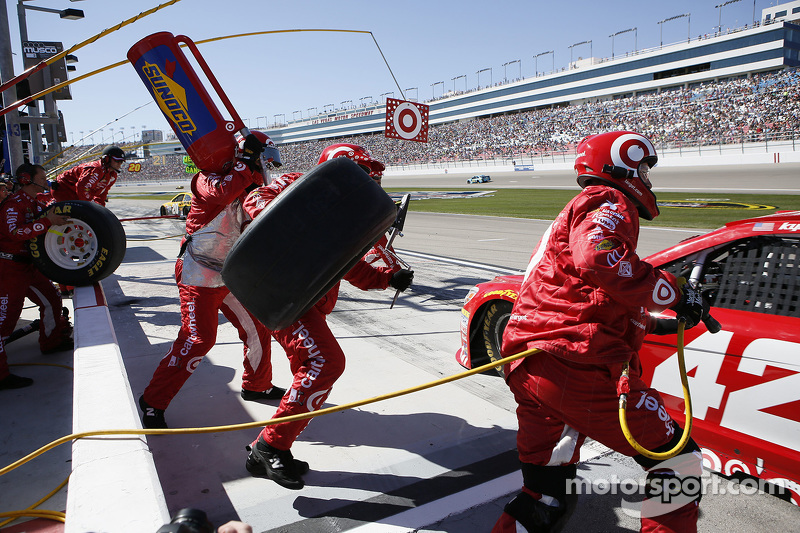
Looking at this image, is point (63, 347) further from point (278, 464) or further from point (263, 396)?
point (278, 464)

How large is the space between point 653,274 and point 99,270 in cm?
502

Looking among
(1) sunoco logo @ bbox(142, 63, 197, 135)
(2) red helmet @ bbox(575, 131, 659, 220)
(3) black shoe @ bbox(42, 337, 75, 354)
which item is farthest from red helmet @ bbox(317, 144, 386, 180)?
(3) black shoe @ bbox(42, 337, 75, 354)

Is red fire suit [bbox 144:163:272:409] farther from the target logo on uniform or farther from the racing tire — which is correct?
the target logo on uniform

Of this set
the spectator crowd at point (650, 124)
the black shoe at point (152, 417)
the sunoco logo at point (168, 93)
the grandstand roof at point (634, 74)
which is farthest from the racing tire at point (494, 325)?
the grandstand roof at point (634, 74)

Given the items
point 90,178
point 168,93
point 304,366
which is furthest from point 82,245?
point 304,366

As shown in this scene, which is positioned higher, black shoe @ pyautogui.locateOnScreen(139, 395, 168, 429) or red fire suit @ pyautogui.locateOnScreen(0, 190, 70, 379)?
red fire suit @ pyautogui.locateOnScreen(0, 190, 70, 379)

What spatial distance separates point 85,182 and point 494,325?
5716 mm

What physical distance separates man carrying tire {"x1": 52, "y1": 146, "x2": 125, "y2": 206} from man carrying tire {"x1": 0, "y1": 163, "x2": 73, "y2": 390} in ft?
4.88

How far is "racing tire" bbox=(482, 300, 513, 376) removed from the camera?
3975 mm

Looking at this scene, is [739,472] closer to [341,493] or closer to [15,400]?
[341,493]

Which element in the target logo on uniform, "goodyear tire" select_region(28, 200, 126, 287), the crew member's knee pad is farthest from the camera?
the target logo on uniform

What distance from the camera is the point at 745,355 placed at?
105 inches

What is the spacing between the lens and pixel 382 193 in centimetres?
249

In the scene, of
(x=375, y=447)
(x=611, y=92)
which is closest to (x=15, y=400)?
(x=375, y=447)
